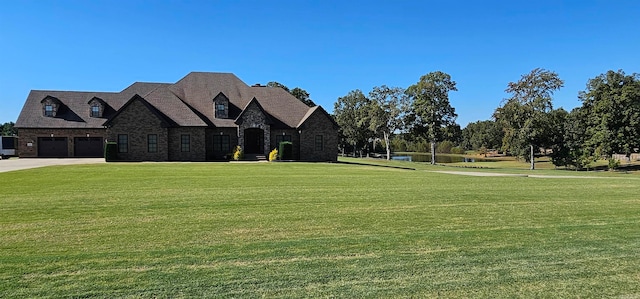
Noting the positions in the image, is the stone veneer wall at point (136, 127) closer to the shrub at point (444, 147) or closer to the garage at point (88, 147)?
the garage at point (88, 147)

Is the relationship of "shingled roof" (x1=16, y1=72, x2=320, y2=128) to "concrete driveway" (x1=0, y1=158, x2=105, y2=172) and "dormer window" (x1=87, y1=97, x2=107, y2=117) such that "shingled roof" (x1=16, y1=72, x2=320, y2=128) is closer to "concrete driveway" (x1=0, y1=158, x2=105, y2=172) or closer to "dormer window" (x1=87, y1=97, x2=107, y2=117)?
"dormer window" (x1=87, y1=97, x2=107, y2=117)

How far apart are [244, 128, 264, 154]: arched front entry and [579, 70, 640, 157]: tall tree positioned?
39085mm

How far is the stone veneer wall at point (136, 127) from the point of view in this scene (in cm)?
2986

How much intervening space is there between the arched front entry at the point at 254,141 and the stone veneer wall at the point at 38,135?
41.6ft

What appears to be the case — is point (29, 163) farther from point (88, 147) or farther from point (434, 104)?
point (434, 104)

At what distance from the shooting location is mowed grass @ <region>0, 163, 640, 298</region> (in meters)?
4.63

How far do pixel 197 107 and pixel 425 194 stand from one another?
26.2 m

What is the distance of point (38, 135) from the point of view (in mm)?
34156

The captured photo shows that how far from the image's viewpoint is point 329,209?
9.48m

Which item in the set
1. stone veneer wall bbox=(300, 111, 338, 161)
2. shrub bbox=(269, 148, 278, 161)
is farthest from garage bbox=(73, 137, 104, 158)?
stone veneer wall bbox=(300, 111, 338, 161)

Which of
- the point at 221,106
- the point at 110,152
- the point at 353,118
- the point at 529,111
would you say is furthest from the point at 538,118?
the point at 110,152

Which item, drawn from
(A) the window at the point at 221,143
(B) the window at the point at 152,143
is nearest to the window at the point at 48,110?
(B) the window at the point at 152,143

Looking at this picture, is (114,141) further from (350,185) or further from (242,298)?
(242,298)

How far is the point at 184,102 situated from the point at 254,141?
22.3 feet
